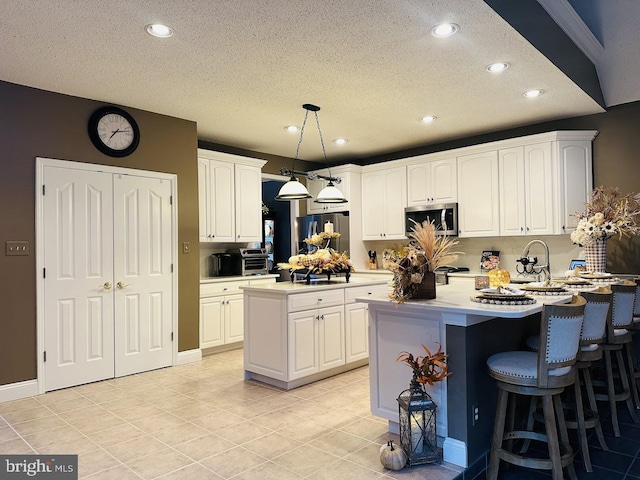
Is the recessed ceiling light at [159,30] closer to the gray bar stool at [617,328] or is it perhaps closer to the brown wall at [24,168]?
the brown wall at [24,168]

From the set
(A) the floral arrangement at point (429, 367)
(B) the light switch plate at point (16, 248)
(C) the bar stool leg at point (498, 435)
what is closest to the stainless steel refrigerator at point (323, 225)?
(B) the light switch plate at point (16, 248)

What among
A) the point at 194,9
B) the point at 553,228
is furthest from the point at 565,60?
the point at 194,9

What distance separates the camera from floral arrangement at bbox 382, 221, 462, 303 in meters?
2.66

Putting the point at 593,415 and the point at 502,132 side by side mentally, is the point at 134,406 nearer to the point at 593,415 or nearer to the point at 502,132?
the point at 593,415

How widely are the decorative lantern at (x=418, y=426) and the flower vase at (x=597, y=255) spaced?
2874 millimetres

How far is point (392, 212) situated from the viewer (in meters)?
6.34

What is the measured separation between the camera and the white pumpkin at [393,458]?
2400 mm

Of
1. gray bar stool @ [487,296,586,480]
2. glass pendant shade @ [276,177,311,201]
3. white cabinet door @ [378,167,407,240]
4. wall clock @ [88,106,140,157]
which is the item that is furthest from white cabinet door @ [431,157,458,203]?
wall clock @ [88,106,140,157]

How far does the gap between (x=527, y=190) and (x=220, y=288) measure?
148 inches

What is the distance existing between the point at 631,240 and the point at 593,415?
2.64 m

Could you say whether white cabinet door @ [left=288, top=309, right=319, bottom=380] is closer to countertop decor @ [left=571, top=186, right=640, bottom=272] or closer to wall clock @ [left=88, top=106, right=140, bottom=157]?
wall clock @ [left=88, top=106, right=140, bottom=157]

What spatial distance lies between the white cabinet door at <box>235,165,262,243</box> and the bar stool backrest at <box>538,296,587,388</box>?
4.22 meters

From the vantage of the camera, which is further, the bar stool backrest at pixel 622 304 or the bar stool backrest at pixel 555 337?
the bar stool backrest at pixel 622 304

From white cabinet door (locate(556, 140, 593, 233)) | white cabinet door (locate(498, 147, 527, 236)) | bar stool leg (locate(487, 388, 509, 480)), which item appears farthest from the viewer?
white cabinet door (locate(498, 147, 527, 236))
